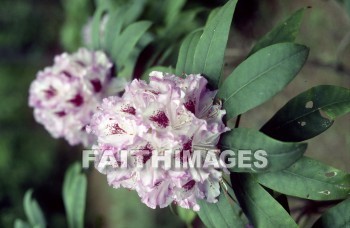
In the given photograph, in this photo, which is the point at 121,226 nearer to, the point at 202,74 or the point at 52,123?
the point at 52,123

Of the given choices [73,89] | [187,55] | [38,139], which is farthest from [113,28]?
[38,139]

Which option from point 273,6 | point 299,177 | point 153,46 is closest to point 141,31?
point 153,46

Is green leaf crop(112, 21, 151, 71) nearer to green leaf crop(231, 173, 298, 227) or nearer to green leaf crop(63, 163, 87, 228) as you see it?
green leaf crop(63, 163, 87, 228)

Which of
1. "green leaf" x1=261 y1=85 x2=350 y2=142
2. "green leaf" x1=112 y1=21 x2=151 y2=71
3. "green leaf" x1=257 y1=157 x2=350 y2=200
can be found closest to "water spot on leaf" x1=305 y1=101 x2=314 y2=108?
"green leaf" x1=261 y1=85 x2=350 y2=142

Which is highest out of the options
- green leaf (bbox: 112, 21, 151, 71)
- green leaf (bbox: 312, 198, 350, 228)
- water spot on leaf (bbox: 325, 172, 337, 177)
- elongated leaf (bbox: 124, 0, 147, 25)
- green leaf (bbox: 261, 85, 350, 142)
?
elongated leaf (bbox: 124, 0, 147, 25)

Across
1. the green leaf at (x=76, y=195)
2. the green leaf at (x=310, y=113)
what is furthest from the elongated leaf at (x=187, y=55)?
the green leaf at (x=76, y=195)
